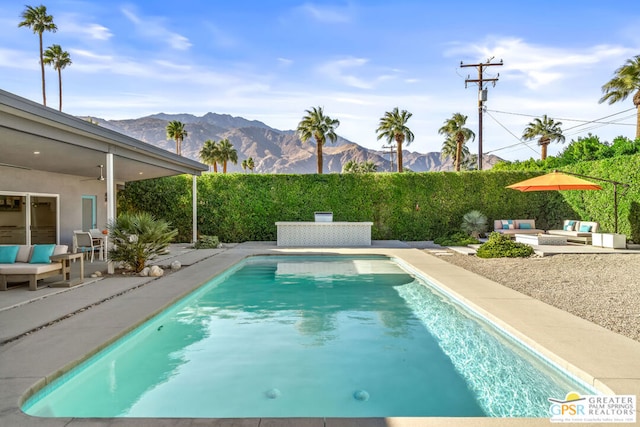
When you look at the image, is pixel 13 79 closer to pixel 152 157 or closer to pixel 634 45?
pixel 152 157

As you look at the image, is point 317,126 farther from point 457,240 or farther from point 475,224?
point 457,240

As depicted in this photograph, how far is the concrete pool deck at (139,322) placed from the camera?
117 inches

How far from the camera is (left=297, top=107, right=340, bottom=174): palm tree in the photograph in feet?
105

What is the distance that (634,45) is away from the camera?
2255 cm

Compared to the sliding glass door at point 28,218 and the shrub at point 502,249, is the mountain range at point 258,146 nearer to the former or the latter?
the sliding glass door at point 28,218

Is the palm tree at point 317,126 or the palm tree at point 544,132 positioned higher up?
the palm tree at point 544,132

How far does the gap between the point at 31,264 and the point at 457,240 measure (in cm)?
1319

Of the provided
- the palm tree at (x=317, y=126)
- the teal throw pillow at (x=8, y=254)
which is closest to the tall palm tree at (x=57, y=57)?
the palm tree at (x=317, y=126)

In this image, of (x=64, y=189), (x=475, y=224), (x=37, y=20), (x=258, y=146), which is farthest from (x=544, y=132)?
(x=258, y=146)

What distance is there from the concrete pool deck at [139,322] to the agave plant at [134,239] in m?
0.67

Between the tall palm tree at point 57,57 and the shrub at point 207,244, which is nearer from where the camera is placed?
the shrub at point 207,244

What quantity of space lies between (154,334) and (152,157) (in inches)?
282

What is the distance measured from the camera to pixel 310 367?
467 cm

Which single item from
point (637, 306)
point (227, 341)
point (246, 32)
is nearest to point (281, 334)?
point (227, 341)
